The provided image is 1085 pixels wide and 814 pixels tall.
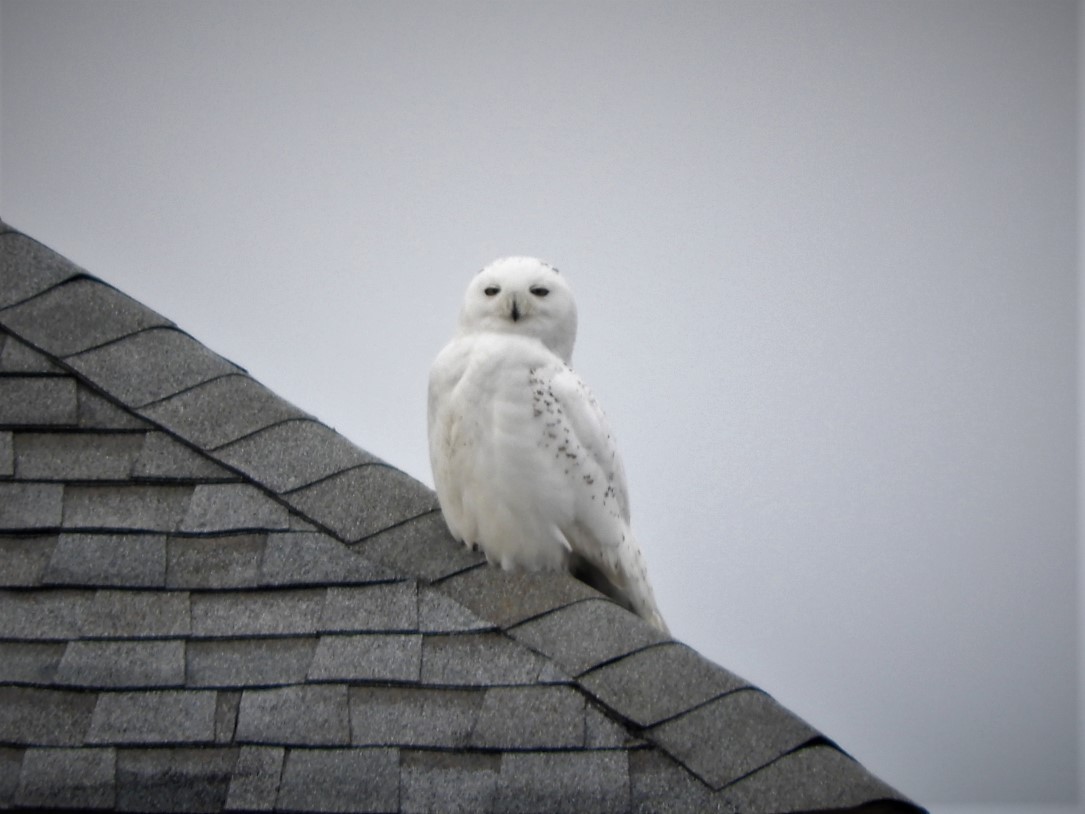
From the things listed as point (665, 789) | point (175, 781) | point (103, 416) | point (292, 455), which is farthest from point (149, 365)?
point (665, 789)

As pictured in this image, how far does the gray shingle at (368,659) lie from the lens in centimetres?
262

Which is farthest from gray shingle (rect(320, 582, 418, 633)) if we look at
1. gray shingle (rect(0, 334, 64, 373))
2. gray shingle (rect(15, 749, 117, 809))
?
gray shingle (rect(0, 334, 64, 373))

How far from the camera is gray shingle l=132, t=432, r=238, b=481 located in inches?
112

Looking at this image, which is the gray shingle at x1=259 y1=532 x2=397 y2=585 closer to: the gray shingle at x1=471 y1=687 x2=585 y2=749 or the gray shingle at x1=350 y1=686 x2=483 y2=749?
the gray shingle at x1=350 y1=686 x2=483 y2=749

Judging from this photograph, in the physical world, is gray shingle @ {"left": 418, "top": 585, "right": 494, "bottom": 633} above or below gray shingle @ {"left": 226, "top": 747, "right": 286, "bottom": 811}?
above

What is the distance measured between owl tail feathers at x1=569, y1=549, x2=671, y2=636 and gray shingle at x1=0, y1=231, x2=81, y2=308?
1335mm

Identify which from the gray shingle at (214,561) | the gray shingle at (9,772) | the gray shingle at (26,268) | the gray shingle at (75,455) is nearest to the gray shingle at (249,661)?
the gray shingle at (214,561)

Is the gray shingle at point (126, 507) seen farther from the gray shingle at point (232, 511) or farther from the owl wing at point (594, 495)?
the owl wing at point (594, 495)

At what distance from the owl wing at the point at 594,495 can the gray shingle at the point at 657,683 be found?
36 centimetres

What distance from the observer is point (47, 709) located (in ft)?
8.57

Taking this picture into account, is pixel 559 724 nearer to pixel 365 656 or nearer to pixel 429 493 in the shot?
pixel 365 656

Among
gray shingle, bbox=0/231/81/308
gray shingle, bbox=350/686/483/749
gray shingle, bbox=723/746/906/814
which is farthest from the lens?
gray shingle, bbox=0/231/81/308

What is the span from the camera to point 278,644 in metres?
2.67

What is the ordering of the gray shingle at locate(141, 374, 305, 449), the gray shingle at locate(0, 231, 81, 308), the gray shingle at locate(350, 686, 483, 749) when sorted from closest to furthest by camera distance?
the gray shingle at locate(350, 686, 483, 749), the gray shingle at locate(141, 374, 305, 449), the gray shingle at locate(0, 231, 81, 308)
